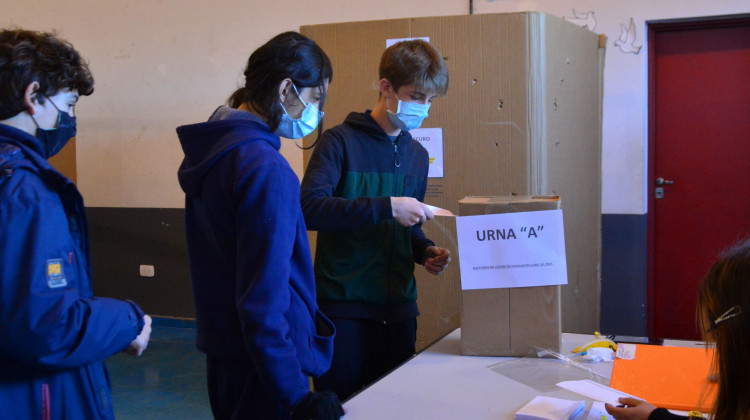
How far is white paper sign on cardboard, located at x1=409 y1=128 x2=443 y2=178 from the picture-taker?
89.9 inches

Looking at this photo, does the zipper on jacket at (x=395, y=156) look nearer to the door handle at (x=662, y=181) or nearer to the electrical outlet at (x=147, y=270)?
the door handle at (x=662, y=181)

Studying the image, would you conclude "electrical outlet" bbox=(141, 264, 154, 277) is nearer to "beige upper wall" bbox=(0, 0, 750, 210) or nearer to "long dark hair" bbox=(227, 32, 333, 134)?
"beige upper wall" bbox=(0, 0, 750, 210)

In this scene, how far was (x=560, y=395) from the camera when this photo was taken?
4.00 feet

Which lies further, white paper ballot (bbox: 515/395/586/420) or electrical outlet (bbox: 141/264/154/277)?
electrical outlet (bbox: 141/264/154/277)

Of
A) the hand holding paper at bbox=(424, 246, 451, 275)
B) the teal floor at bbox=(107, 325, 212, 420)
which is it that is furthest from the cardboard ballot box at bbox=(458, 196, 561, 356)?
the teal floor at bbox=(107, 325, 212, 420)

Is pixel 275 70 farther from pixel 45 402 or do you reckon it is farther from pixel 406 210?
pixel 45 402

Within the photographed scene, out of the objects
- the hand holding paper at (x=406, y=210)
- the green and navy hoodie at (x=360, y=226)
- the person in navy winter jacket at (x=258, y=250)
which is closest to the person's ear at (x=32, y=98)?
the person in navy winter jacket at (x=258, y=250)

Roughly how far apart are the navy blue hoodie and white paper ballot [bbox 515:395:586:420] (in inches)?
14.2

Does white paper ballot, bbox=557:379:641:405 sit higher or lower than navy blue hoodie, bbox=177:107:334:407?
lower

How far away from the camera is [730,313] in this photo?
907mm

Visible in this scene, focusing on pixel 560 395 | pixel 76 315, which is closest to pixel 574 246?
pixel 560 395

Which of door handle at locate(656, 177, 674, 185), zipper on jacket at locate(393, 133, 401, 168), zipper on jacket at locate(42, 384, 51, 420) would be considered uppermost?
zipper on jacket at locate(393, 133, 401, 168)

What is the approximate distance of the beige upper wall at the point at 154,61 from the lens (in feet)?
13.6

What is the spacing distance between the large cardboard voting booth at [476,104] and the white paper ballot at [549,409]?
102 cm
